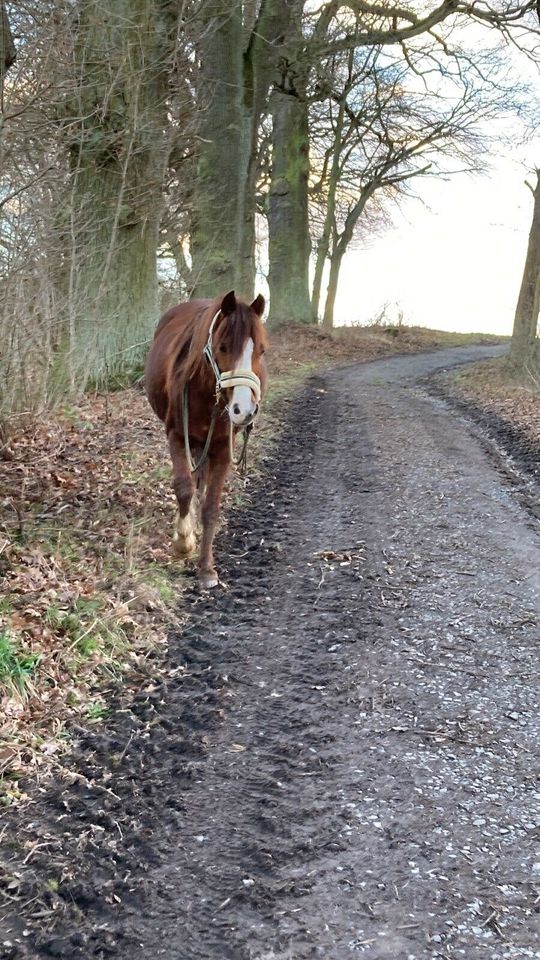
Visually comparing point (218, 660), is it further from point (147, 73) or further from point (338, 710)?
point (147, 73)

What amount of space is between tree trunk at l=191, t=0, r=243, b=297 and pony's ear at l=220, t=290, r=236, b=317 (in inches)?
371

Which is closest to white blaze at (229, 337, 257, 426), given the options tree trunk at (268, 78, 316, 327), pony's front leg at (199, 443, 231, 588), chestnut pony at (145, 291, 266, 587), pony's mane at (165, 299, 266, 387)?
chestnut pony at (145, 291, 266, 587)

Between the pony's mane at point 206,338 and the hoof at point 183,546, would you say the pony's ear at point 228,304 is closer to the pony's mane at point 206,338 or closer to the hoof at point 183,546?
the pony's mane at point 206,338

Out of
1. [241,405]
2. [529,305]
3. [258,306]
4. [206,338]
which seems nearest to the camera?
[241,405]

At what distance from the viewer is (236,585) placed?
5566 mm

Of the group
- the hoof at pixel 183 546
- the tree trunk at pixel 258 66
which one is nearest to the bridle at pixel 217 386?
the hoof at pixel 183 546

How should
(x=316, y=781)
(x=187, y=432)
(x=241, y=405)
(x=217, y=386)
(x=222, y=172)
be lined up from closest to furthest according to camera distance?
(x=316, y=781) < (x=241, y=405) < (x=217, y=386) < (x=187, y=432) < (x=222, y=172)

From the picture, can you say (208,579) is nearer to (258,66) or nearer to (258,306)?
(258,306)

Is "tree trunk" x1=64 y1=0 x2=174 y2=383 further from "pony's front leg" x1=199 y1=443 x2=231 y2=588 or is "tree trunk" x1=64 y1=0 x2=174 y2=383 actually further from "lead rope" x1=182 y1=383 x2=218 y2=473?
"pony's front leg" x1=199 y1=443 x2=231 y2=588

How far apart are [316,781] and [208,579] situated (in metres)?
2.30

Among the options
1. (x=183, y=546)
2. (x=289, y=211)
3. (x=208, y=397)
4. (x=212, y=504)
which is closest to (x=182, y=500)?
(x=212, y=504)

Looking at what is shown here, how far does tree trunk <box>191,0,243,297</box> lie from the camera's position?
562 inches

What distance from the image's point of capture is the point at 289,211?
22469 mm

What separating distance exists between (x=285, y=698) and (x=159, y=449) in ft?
15.3
